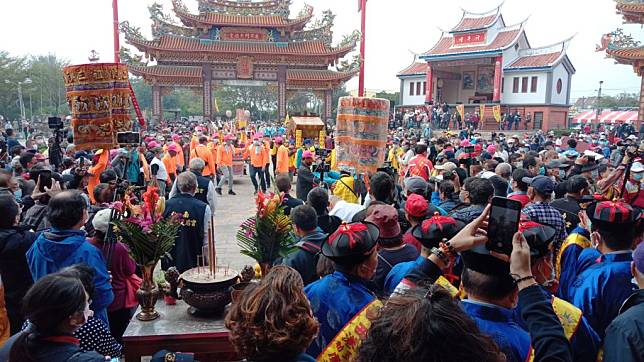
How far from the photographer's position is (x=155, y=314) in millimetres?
2896

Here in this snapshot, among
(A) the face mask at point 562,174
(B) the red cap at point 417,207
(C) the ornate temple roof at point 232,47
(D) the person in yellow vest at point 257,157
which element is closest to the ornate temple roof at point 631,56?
(C) the ornate temple roof at point 232,47

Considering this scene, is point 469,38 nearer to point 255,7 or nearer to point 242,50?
point 255,7

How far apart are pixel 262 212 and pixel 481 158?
668 cm

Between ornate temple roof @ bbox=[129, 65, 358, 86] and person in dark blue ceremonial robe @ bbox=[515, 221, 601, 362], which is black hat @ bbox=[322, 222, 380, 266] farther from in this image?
ornate temple roof @ bbox=[129, 65, 358, 86]

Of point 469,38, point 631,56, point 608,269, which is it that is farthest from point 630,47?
point 608,269

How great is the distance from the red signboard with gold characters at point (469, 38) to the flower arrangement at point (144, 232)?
30.7 m

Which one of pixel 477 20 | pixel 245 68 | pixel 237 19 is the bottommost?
pixel 245 68

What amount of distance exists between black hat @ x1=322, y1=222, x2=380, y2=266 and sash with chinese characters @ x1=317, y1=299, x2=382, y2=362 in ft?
0.74

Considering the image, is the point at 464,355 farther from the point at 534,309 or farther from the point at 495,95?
the point at 495,95

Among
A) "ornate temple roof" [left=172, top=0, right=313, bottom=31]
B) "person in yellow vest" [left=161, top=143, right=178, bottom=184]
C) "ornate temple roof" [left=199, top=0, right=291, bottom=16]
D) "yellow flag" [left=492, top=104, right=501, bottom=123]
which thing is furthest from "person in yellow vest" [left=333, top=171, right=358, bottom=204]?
"ornate temple roof" [left=199, top=0, right=291, bottom=16]

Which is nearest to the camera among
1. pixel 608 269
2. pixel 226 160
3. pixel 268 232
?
pixel 608 269

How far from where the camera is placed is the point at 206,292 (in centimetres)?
283

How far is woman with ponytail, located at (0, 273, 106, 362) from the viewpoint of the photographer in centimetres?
179

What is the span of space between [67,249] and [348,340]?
1837mm
